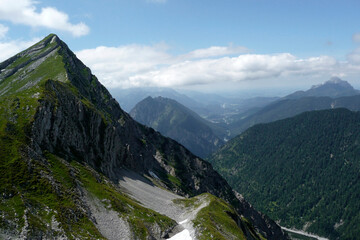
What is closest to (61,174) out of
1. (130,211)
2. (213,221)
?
(130,211)

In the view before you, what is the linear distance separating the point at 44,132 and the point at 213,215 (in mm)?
56365

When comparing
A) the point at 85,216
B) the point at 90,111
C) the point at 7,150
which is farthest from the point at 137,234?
the point at 90,111

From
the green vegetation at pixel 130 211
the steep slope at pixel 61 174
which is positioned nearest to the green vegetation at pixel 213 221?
the steep slope at pixel 61 174

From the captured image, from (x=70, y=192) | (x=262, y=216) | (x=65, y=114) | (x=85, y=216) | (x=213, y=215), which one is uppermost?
(x=65, y=114)

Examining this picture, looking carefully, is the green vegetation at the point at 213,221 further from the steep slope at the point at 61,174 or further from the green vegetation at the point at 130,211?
the green vegetation at the point at 130,211

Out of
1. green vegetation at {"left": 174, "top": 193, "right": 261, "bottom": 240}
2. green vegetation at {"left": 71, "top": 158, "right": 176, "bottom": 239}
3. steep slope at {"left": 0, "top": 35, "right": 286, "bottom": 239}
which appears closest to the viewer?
steep slope at {"left": 0, "top": 35, "right": 286, "bottom": 239}

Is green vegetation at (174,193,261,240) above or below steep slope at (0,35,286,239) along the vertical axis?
below

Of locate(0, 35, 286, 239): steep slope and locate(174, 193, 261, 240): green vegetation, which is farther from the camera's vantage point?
locate(174, 193, 261, 240): green vegetation

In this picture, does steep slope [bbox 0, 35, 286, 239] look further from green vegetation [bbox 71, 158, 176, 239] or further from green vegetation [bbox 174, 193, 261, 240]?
green vegetation [bbox 174, 193, 261, 240]

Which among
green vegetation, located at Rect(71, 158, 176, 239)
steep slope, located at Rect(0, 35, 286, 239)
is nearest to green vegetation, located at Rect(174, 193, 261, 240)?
steep slope, located at Rect(0, 35, 286, 239)

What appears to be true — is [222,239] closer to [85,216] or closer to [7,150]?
[85,216]

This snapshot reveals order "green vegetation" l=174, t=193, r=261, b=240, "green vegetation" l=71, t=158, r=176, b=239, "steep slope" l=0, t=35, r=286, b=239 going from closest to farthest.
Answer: "steep slope" l=0, t=35, r=286, b=239 < "green vegetation" l=71, t=158, r=176, b=239 < "green vegetation" l=174, t=193, r=261, b=240

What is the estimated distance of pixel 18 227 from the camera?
4650 cm

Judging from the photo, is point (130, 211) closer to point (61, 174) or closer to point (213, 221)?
point (61, 174)
